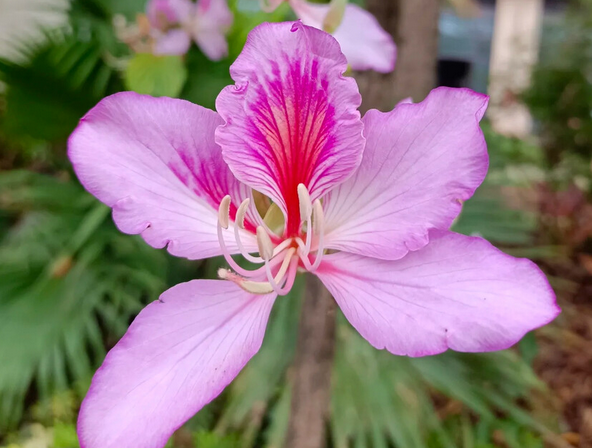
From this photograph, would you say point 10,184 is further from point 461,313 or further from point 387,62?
point 461,313

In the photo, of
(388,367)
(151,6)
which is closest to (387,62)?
(151,6)

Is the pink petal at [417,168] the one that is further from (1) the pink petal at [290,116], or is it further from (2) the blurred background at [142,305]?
(2) the blurred background at [142,305]

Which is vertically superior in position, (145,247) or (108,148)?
(108,148)

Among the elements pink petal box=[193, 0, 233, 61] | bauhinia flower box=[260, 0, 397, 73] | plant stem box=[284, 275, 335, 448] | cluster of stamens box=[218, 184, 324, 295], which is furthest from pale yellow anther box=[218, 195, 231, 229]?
pink petal box=[193, 0, 233, 61]

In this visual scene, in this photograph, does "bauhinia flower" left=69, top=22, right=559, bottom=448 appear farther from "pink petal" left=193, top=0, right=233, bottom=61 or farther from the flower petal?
"pink petal" left=193, top=0, right=233, bottom=61

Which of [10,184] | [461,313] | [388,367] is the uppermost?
[461,313]

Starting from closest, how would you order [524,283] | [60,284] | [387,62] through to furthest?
[524,283] → [387,62] → [60,284]

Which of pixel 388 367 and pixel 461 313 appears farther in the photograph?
pixel 388 367

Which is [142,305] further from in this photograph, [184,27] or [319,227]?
[319,227]
